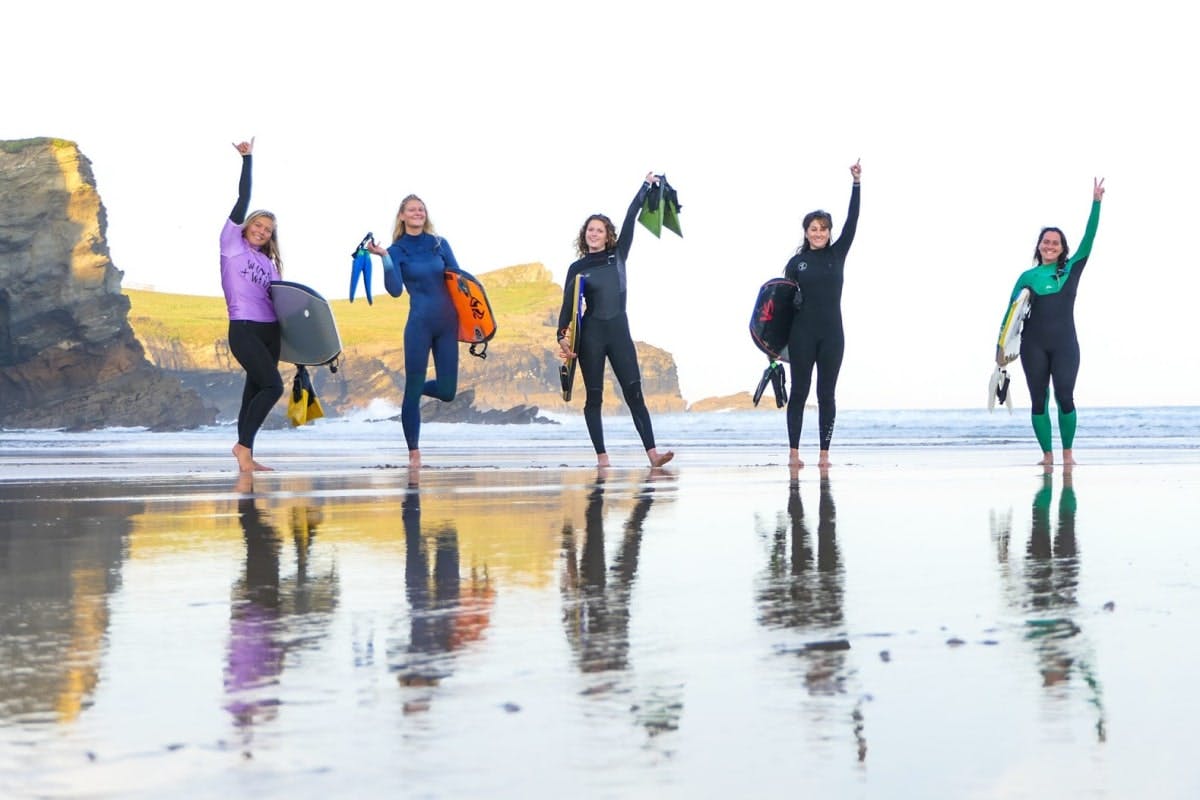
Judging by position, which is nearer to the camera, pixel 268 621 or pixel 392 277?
pixel 268 621

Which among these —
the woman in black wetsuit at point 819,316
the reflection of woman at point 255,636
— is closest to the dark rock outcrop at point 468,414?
the woman in black wetsuit at point 819,316

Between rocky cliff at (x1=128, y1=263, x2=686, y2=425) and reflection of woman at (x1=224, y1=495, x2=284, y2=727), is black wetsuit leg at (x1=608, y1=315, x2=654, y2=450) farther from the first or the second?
rocky cliff at (x1=128, y1=263, x2=686, y2=425)

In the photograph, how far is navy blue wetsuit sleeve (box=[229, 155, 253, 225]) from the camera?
10.7 m

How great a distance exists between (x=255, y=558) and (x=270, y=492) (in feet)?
12.7

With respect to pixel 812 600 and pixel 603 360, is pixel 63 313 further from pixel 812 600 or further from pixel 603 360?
pixel 812 600

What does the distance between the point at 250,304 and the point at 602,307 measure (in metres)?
2.65

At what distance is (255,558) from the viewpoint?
4.89 m

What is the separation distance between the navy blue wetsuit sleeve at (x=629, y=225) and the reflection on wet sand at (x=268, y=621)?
6404 millimetres

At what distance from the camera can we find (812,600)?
12.5ft

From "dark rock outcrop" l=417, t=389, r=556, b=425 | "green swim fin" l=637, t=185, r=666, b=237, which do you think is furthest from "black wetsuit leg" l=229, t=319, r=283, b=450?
"dark rock outcrop" l=417, t=389, r=556, b=425

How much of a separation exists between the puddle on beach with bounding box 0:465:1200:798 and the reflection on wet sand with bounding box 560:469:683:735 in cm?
1

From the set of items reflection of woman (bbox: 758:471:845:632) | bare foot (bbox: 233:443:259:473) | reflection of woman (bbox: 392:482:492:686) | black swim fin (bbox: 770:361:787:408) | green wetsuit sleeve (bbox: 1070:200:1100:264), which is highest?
green wetsuit sleeve (bbox: 1070:200:1100:264)

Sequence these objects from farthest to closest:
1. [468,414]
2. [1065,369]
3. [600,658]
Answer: [468,414]
[1065,369]
[600,658]

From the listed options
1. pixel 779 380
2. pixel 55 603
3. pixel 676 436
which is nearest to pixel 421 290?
pixel 779 380
